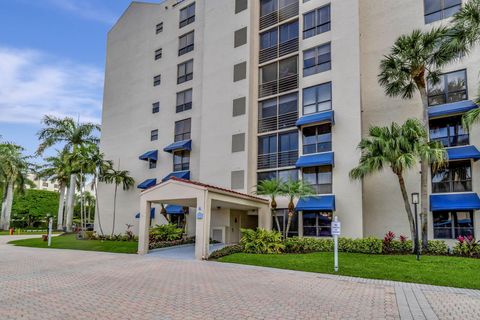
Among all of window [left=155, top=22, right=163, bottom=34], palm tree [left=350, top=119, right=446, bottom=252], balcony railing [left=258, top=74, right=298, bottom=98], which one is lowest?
palm tree [left=350, top=119, right=446, bottom=252]

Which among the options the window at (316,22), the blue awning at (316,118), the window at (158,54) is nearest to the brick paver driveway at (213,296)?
the blue awning at (316,118)

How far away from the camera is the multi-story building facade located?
21.3 metres

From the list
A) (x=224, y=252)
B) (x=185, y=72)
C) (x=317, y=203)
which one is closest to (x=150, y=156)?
(x=185, y=72)

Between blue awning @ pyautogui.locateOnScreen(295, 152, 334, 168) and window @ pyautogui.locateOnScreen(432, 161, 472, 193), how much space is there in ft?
20.2

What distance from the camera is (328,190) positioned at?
75.9ft

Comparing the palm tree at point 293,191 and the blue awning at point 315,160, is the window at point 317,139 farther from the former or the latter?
the palm tree at point 293,191

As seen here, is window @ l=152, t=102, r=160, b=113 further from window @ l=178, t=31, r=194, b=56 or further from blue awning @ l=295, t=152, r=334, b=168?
blue awning @ l=295, t=152, r=334, b=168

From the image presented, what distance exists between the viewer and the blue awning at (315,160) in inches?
890

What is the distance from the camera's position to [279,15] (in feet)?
91.8

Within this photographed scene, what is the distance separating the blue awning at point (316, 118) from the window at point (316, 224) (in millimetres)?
6018

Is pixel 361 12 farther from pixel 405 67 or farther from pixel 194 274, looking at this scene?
pixel 194 274

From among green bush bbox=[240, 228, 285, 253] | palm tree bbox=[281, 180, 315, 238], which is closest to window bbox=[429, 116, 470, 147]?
palm tree bbox=[281, 180, 315, 238]

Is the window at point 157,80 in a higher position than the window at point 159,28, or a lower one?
lower

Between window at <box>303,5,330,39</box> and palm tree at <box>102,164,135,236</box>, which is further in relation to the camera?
palm tree at <box>102,164,135,236</box>
